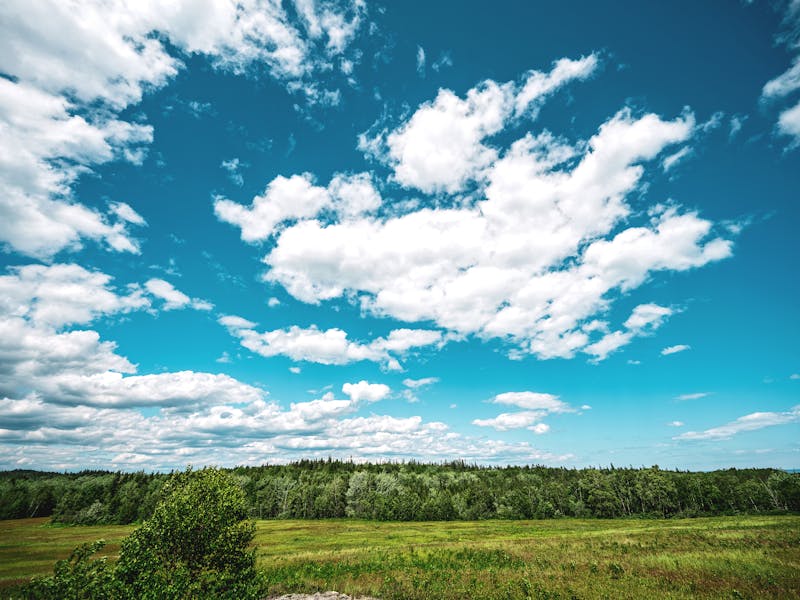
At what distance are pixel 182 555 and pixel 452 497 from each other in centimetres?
11901

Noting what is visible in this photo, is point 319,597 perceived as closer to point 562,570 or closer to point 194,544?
point 194,544

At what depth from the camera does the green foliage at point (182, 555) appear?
46.7ft

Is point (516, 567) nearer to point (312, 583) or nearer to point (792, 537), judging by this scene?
point (312, 583)

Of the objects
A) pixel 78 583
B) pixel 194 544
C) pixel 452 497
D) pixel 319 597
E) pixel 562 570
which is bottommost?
pixel 319 597

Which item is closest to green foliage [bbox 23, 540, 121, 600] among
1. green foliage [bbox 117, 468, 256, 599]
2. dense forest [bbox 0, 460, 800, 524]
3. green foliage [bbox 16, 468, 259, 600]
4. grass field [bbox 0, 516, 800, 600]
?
green foliage [bbox 16, 468, 259, 600]

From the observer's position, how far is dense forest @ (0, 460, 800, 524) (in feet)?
390

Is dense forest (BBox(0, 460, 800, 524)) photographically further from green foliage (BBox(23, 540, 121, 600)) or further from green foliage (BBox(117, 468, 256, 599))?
green foliage (BBox(23, 540, 121, 600))

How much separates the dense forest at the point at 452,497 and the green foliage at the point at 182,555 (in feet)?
364

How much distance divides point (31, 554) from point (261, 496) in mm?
85346

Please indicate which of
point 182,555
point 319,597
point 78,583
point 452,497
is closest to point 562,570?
point 319,597

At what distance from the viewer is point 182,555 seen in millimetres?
18641

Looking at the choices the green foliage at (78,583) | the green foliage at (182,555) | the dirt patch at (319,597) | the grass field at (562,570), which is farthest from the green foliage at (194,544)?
the grass field at (562,570)

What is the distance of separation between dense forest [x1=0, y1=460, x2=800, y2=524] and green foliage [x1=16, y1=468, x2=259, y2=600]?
111 m

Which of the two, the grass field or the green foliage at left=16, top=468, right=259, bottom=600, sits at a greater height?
the green foliage at left=16, top=468, right=259, bottom=600
